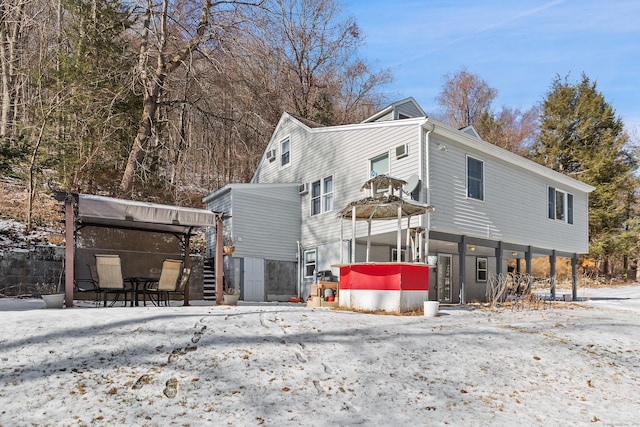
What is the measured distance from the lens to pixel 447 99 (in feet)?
121

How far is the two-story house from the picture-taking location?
507 inches

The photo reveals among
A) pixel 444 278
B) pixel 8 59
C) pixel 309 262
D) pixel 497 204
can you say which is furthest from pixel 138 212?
pixel 8 59

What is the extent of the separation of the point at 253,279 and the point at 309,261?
2193mm

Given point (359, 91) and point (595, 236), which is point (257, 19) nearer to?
point (359, 91)

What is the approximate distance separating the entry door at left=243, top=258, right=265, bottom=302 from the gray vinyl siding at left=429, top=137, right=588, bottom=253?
7.06m

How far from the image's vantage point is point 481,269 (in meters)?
18.3

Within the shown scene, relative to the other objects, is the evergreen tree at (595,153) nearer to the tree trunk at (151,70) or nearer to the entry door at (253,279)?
the entry door at (253,279)

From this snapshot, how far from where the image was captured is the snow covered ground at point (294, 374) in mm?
3971

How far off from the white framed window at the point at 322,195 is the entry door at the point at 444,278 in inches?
188

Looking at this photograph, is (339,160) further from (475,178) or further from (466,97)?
(466,97)

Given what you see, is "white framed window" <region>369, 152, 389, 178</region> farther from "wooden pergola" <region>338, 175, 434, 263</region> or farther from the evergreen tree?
the evergreen tree

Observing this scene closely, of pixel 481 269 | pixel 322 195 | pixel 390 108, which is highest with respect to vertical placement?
pixel 390 108

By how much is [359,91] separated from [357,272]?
2291 cm

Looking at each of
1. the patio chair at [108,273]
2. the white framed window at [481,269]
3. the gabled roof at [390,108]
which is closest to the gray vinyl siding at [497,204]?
the white framed window at [481,269]
